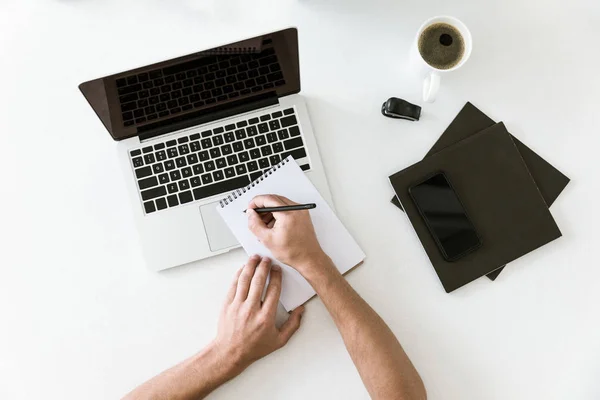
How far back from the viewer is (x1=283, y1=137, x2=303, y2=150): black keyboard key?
98cm

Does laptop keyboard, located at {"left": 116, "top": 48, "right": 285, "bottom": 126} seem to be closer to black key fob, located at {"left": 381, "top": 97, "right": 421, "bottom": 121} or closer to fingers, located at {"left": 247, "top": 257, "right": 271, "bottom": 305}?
black key fob, located at {"left": 381, "top": 97, "right": 421, "bottom": 121}

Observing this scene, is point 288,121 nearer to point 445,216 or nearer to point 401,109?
point 401,109

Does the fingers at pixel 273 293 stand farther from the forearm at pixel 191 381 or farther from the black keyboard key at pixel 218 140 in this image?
the black keyboard key at pixel 218 140

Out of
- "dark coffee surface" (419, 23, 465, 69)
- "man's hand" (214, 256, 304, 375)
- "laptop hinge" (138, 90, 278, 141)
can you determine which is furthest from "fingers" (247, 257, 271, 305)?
"dark coffee surface" (419, 23, 465, 69)

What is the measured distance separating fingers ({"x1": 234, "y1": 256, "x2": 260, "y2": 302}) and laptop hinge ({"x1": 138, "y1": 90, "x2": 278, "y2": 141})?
0.31 meters

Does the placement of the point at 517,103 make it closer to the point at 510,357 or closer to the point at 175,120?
the point at 510,357

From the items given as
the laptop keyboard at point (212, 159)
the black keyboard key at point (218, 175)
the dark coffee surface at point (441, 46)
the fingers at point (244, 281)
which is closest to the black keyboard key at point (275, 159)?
the laptop keyboard at point (212, 159)

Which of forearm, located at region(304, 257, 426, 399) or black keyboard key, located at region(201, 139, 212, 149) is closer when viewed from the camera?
forearm, located at region(304, 257, 426, 399)

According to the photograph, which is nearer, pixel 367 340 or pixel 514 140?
pixel 367 340

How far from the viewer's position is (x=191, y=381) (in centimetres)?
92

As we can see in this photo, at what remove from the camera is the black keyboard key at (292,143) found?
0.98m

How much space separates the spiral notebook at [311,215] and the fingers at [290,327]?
0.02 m

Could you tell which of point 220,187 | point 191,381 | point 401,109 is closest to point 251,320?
point 191,381

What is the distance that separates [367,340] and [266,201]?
0.32 m
